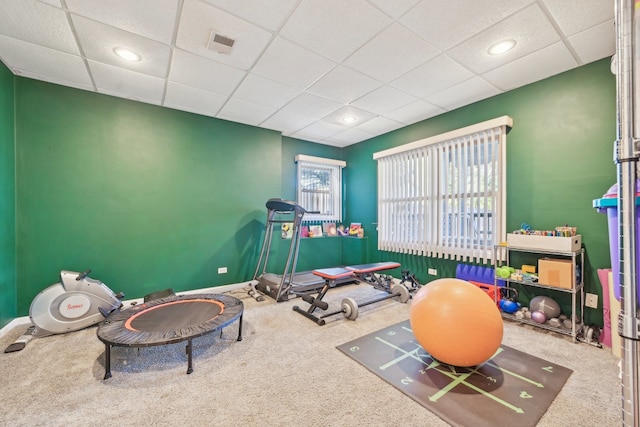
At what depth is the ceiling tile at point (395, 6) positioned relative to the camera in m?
1.96

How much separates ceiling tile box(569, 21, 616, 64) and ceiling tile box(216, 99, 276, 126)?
3421mm

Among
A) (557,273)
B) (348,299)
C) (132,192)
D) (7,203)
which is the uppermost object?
(132,192)

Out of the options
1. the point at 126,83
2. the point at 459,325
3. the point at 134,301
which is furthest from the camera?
the point at 134,301

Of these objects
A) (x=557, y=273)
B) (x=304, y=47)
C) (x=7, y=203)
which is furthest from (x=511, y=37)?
(x=7, y=203)

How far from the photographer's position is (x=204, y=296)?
302cm

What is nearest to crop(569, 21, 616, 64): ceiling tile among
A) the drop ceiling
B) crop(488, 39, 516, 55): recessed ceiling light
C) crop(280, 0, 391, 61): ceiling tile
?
the drop ceiling

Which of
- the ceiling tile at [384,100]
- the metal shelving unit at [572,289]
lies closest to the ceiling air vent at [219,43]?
the ceiling tile at [384,100]

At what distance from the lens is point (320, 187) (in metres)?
5.70

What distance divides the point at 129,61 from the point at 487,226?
182 inches

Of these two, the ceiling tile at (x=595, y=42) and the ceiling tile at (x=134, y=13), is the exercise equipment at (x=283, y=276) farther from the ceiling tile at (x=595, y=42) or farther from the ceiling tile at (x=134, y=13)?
the ceiling tile at (x=595, y=42)

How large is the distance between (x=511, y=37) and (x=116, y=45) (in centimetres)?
361

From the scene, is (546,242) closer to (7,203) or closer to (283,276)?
(283,276)

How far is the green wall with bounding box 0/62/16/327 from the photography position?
273 cm

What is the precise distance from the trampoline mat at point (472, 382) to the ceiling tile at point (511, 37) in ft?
9.18
